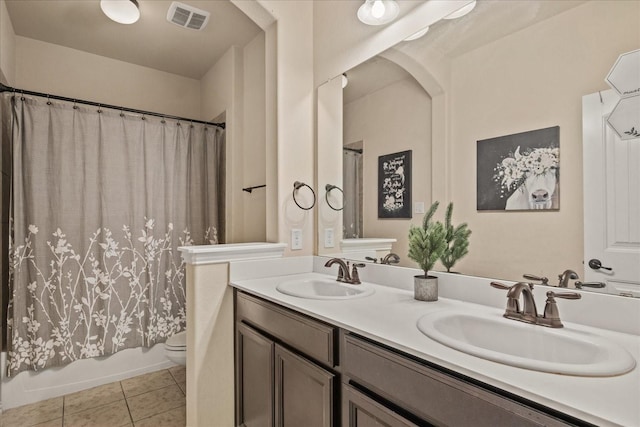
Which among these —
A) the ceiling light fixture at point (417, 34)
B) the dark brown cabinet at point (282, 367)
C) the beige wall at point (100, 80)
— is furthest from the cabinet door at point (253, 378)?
the beige wall at point (100, 80)

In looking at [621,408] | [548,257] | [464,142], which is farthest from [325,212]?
[621,408]

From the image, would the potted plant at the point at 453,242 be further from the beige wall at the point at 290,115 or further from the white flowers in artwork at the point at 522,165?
the beige wall at the point at 290,115

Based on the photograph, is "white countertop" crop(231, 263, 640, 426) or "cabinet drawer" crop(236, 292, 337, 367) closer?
"white countertop" crop(231, 263, 640, 426)

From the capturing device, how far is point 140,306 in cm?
268

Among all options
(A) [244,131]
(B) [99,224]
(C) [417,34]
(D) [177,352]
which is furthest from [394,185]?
(B) [99,224]

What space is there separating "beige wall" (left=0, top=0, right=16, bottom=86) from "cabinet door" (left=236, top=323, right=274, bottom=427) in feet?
7.28

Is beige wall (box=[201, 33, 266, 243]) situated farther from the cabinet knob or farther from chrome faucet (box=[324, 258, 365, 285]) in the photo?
the cabinet knob

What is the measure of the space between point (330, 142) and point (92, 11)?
6.06 ft

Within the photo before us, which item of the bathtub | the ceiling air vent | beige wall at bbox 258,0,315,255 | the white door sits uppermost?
the ceiling air vent

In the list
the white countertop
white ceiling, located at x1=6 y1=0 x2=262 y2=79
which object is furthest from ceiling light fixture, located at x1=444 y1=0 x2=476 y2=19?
white ceiling, located at x1=6 y1=0 x2=262 y2=79

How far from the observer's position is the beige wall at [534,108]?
3.54ft

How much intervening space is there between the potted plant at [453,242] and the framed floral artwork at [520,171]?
0.11m

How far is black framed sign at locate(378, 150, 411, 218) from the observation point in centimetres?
165

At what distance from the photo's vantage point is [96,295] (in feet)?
8.25
